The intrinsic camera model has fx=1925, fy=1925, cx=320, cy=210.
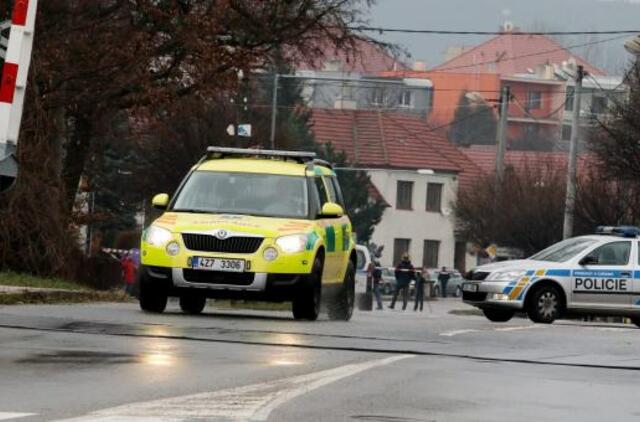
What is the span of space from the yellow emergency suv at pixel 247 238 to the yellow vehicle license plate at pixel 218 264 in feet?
0.03

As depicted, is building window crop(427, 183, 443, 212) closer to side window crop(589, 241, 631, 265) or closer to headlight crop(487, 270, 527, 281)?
side window crop(589, 241, 631, 265)

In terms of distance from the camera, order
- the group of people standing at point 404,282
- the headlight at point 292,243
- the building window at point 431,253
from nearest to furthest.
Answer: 1. the headlight at point 292,243
2. the group of people standing at point 404,282
3. the building window at point 431,253

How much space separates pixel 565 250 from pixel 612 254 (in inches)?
27.5

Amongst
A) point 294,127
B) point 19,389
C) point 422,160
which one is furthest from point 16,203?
point 422,160

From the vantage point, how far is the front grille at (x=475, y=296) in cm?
2836

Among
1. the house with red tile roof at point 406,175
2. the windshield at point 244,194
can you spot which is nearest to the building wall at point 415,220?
the house with red tile roof at point 406,175

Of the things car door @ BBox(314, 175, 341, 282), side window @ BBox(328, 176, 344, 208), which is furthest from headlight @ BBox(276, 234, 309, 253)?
side window @ BBox(328, 176, 344, 208)

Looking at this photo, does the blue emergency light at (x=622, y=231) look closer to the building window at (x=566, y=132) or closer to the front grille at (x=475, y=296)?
the front grille at (x=475, y=296)

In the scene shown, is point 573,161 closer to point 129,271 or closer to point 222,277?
point 129,271

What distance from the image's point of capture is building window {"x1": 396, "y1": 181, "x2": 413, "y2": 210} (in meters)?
111

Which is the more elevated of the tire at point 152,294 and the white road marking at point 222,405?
the tire at point 152,294

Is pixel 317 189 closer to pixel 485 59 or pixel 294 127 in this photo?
pixel 294 127

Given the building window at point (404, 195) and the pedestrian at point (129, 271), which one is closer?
the pedestrian at point (129, 271)

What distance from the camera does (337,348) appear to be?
1509cm
